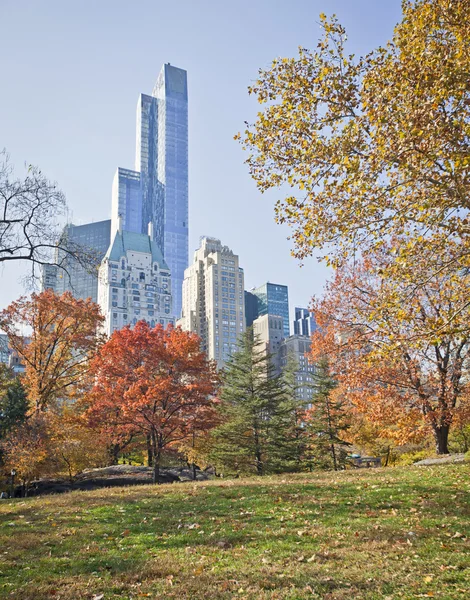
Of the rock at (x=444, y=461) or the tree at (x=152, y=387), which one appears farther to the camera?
the tree at (x=152, y=387)

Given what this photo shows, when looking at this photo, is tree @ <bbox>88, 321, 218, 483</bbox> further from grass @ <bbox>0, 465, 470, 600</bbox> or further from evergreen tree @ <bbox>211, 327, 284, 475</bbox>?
grass @ <bbox>0, 465, 470, 600</bbox>

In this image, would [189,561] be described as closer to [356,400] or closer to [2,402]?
[356,400]

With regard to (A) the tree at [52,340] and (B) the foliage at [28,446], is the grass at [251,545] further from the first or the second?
(A) the tree at [52,340]

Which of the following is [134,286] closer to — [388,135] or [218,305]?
[218,305]

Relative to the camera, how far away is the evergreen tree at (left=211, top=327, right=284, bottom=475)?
32406 millimetres

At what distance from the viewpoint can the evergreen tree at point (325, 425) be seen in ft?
119

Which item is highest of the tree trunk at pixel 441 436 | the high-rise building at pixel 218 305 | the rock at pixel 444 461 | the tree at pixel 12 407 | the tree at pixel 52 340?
Result: the high-rise building at pixel 218 305

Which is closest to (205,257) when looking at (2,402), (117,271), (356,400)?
(117,271)

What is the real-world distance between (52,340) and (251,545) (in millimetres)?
24997

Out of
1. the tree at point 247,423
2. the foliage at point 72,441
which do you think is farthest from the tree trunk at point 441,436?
the foliage at point 72,441

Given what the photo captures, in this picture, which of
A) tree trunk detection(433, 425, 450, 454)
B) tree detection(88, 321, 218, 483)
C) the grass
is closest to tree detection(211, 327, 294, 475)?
tree detection(88, 321, 218, 483)

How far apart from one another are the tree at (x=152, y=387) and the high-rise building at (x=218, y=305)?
14875cm

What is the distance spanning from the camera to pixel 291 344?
18538cm

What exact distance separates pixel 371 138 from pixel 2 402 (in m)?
31.8
